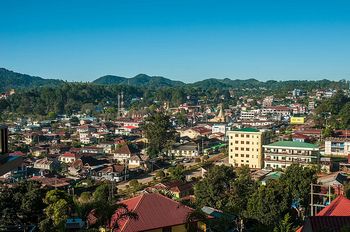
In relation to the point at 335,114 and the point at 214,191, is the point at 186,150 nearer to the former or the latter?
the point at 214,191

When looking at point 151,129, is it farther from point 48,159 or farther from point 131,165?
point 48,159

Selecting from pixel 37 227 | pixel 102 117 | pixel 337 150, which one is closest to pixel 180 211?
pixel 37 227

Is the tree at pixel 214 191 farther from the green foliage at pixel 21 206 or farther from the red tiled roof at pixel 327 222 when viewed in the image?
the red tiled roof at pixel 327 222

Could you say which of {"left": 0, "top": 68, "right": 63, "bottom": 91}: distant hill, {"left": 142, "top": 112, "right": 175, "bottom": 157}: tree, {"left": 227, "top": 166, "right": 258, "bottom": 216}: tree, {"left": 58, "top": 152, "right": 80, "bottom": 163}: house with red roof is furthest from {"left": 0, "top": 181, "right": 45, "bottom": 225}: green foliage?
{"left": 0, "top": 68, "right": 63, "bottom": 91}: distant hill

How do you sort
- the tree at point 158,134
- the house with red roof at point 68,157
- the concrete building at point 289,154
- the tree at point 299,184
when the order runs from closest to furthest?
1. the tree at point 299,184
2. the concrete building at point 289,154
3. the house with red roof at point 68,157
4. the tree at point 158,134

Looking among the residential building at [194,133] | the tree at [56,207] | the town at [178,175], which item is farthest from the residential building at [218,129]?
the tree at [56,207]

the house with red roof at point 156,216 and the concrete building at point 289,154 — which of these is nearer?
the house with red roof at point 156,216
